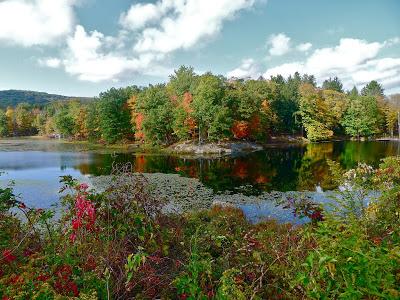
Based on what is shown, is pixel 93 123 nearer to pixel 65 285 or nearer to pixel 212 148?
pixel 212 148

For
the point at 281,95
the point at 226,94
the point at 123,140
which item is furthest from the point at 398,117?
the point at 123,140

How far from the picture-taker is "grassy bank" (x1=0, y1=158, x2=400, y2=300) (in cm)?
316

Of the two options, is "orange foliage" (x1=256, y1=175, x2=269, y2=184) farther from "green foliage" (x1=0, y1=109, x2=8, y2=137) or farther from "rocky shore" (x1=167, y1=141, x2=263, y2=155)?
"green foliage" (x1=0, y1=109, x2=8, y2=137)

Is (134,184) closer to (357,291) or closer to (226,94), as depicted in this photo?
(357,291)

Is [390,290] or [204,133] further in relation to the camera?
[204,133]

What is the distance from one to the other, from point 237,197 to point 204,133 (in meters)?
33.7

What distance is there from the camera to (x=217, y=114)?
158 feet

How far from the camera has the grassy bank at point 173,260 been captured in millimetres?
3162

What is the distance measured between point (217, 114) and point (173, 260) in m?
44.2

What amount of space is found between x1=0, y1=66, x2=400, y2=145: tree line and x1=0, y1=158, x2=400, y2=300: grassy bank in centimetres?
4264

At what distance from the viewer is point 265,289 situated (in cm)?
479

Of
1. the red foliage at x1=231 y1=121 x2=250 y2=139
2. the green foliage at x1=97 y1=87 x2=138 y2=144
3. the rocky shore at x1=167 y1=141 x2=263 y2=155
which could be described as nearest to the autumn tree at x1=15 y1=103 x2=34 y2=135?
the green foliage at x1=97 y1=87 x2=138 y2=144

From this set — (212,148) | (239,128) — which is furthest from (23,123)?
(212,148)

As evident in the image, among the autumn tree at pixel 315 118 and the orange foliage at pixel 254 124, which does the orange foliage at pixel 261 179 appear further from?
the autumn tree at pixel 315 118
